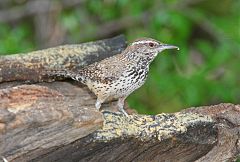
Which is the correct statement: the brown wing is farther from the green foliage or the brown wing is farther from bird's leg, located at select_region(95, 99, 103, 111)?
the green foliage

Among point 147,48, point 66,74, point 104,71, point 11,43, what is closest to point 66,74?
point 66,74

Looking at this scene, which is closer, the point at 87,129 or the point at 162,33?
the point at 87,129

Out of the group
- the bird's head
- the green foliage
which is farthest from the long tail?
the green foliage

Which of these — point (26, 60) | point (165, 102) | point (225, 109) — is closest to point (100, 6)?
point (165, 102)

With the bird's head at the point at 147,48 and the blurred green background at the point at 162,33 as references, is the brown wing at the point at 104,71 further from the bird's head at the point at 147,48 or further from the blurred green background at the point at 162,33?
the blurred green background at the point at 162,33

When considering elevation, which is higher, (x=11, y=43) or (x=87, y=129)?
(x=11, y=43)

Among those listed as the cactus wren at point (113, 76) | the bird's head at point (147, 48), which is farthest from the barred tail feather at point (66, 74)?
the bird's head at point (147, 48)

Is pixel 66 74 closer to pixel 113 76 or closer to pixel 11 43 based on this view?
pixel 113 76
